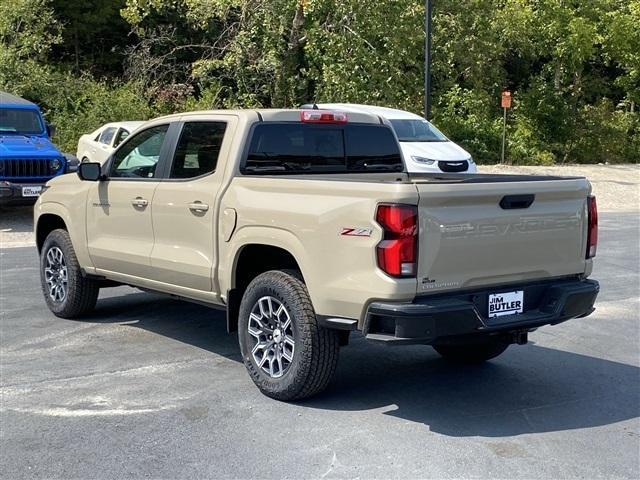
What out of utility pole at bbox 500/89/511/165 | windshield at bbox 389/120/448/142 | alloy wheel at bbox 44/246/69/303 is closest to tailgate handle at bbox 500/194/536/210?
alloy wheel at bbox 44/246/69/303

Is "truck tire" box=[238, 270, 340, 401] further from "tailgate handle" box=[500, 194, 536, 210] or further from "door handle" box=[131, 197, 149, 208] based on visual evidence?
"door handle" box=[131, 197, 149, 208]

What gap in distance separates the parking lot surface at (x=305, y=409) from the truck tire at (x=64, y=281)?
148mm

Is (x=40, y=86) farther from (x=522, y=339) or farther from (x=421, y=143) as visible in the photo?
(x=522, y=339)

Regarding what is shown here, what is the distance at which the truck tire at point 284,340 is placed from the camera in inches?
201

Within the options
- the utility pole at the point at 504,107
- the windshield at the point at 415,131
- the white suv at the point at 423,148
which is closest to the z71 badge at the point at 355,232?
the white suv at the point at 423,148

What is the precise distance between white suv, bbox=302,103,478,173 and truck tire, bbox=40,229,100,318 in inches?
307

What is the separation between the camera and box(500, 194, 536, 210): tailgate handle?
4.98m

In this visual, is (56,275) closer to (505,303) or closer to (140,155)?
(140,155)

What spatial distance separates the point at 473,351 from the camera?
248 inches

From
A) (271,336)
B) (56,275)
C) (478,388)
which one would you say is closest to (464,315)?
(478,388)

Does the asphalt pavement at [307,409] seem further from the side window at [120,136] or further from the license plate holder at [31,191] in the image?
the side window at [120,136]

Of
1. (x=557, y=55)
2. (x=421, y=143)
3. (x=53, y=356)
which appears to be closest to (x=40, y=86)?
(x=421, y=143)

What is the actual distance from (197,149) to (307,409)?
7.23 feet

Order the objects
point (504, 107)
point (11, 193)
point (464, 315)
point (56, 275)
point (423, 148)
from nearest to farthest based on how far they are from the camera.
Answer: point (464, 315)
point (56, 275)
point (11, 193)
point (423, 148)
point (504, 107)
